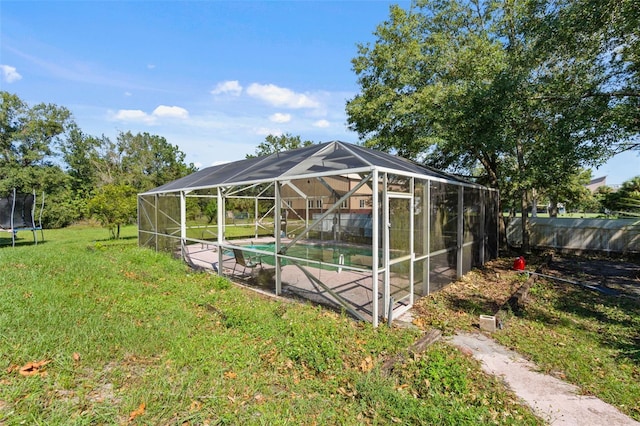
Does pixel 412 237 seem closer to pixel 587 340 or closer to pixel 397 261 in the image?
pixel 397 261

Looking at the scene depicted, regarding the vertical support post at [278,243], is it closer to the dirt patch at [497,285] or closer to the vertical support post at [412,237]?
the vertical support post at [412,237]

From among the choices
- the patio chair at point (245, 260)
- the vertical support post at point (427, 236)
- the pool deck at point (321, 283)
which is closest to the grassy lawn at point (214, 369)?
the pool deck at point (321, 283)

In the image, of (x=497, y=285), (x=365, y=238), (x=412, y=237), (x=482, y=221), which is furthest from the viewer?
(x=482, y=221)

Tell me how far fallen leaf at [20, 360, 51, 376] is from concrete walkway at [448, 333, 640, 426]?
4327 mm

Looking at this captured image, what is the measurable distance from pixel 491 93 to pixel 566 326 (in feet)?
17.9

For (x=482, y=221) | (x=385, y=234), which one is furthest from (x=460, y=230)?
(x=385, y=234)

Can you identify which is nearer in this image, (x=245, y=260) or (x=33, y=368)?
(x=33, y=368)

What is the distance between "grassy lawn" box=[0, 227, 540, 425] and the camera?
231cm

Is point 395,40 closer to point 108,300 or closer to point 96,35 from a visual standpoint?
point 96,35

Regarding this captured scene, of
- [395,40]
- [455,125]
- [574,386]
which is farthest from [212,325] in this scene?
[395,40]

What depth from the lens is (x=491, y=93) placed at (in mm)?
7234

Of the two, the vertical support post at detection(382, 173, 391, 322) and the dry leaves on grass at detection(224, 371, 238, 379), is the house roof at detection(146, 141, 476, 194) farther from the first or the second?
the dry leaves on grass at detection(224, 371, 238, 379)

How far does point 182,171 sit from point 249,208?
2237 centimetres

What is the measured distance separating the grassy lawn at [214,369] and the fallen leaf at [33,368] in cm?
1
